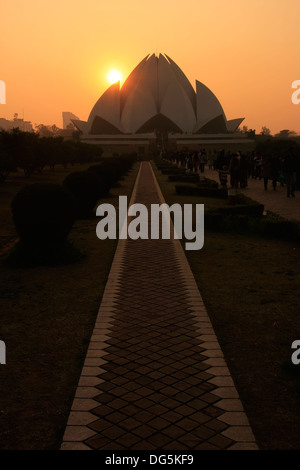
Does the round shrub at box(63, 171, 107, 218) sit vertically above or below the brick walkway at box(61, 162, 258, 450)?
above

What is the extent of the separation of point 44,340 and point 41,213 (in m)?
3.64

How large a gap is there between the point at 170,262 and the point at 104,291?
6.38ft

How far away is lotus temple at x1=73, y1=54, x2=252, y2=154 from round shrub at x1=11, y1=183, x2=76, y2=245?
92.4 m

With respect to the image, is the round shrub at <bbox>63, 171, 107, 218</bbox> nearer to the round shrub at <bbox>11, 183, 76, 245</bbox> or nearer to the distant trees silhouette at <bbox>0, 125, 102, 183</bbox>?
the round shrub at <bbox>11, 183, 76, 245</bbox>

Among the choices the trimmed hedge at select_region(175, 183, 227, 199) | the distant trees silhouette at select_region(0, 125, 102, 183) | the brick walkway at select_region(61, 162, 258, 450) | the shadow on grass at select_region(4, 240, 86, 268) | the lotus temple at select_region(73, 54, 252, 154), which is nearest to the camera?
the brick walkway at select_region(61, 162, 258, 450)

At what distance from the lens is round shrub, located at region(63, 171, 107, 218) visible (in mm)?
13367

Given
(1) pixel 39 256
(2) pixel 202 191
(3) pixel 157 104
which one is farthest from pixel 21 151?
(3) pixel 157 104

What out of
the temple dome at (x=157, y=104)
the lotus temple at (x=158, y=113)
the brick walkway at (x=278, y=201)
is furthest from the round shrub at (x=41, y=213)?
the temple dome at (x=157, y=104)

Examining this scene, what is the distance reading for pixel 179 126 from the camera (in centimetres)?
10231

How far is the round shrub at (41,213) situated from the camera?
844 cm

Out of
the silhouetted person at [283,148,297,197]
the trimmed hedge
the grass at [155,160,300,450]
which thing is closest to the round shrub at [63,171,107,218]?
the grass at [155,160,300,450]

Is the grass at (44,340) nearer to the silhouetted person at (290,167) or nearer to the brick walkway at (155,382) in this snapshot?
the brick walkway at (155,382)

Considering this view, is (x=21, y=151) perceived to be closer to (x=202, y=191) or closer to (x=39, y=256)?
(x=202, y=191)

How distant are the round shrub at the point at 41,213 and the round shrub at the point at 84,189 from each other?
15.2 feet
